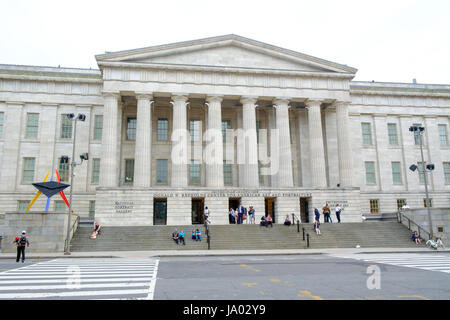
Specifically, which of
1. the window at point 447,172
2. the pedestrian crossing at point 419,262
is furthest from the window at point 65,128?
the window at point 447,172

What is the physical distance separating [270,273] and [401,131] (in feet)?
129

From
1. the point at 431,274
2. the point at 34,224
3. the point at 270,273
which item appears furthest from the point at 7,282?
the point at 34,224

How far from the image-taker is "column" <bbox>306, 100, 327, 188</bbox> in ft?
121

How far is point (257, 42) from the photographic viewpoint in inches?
1499

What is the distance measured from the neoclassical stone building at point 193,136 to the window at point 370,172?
20cm

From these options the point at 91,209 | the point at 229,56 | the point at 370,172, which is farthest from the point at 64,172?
the point at 370,172

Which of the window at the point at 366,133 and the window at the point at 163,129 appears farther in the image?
the window at the point at 366,133

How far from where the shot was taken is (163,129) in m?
40.8

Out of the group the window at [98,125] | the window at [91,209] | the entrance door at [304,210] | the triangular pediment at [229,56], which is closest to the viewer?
the triangular pediment at [229,56]

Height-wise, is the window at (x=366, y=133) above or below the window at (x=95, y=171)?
above

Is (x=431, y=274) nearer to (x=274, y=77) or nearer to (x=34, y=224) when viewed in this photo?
(x=34, y=224)

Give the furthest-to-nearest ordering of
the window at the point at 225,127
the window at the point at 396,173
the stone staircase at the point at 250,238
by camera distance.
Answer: the window at the point at 396,173 < the window at the point at 225,127 < the stone staircase at the point at 250,238

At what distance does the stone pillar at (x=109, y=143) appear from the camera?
112 ft

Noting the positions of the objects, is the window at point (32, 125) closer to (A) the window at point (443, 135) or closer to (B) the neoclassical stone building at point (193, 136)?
(B) the neoclassical stone building at point (193, 136)
